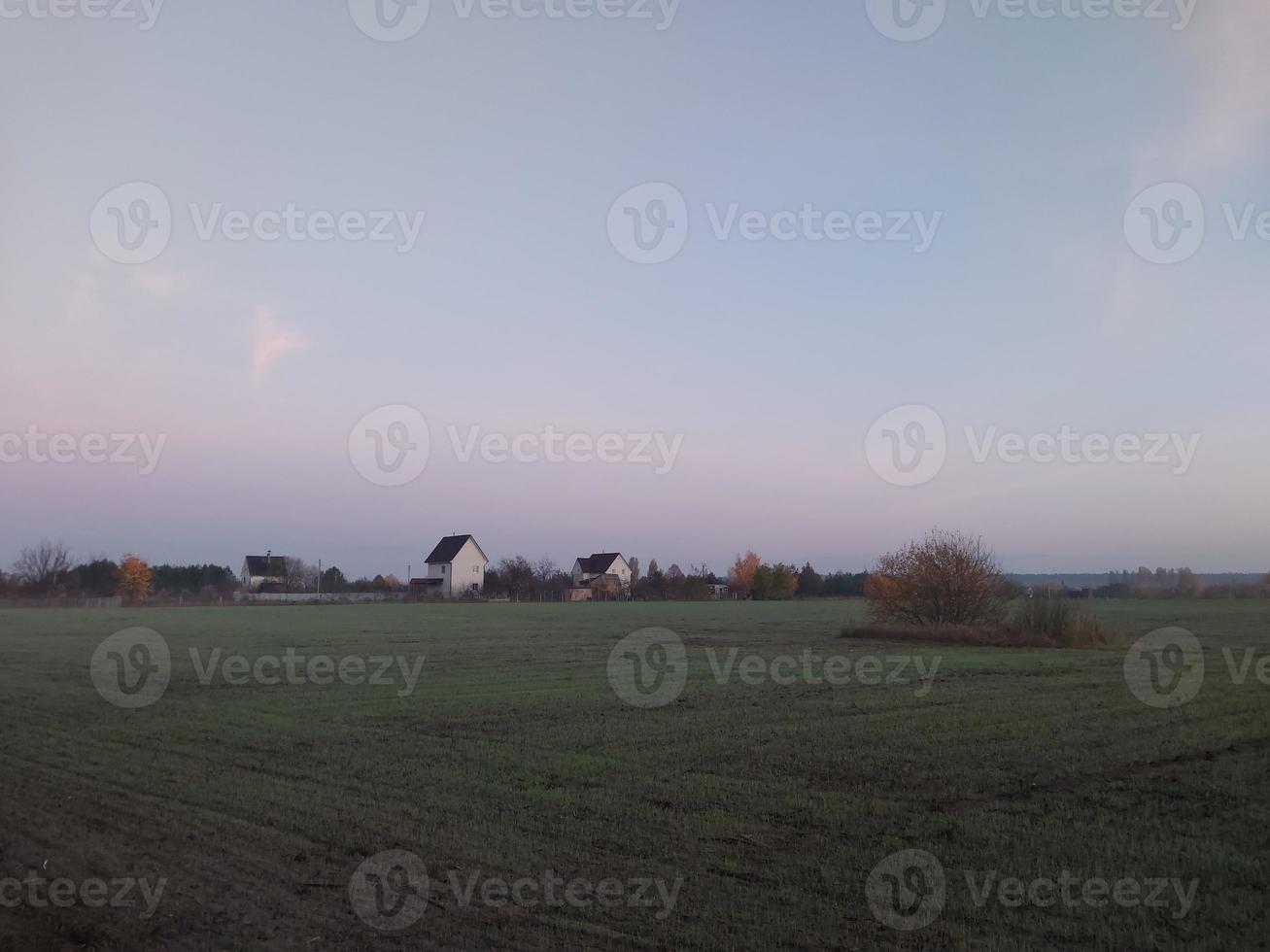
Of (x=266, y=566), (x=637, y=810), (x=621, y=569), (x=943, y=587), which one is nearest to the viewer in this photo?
(x=637, y=810)

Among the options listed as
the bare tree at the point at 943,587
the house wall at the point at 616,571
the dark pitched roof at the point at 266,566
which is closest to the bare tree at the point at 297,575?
the dark pitched roof at the point at 266,566

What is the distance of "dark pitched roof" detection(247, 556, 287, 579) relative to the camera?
130m

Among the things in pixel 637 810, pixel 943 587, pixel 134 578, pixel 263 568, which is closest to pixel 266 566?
pixel 263 568

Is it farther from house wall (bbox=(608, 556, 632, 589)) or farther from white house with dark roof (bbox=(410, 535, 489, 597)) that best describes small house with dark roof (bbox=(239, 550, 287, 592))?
house wall (bbox=(608, 556, 632, 589))

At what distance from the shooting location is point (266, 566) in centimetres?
12988

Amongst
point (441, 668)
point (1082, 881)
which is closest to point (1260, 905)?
point (1082, 881)

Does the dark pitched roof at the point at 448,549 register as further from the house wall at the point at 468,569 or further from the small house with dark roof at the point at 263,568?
the small house with dark roof at the point at 263,568

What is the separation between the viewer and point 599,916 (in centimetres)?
648

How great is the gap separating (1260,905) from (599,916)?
4.60m

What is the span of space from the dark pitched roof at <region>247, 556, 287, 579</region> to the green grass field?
11582 cm

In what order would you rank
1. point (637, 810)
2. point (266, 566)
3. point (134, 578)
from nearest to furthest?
point (637, 810), point (134, 578), point (266, 566)

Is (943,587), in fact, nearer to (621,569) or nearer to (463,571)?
(463,571)

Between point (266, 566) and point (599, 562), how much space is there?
46.8m

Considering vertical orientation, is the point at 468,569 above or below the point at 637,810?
above
